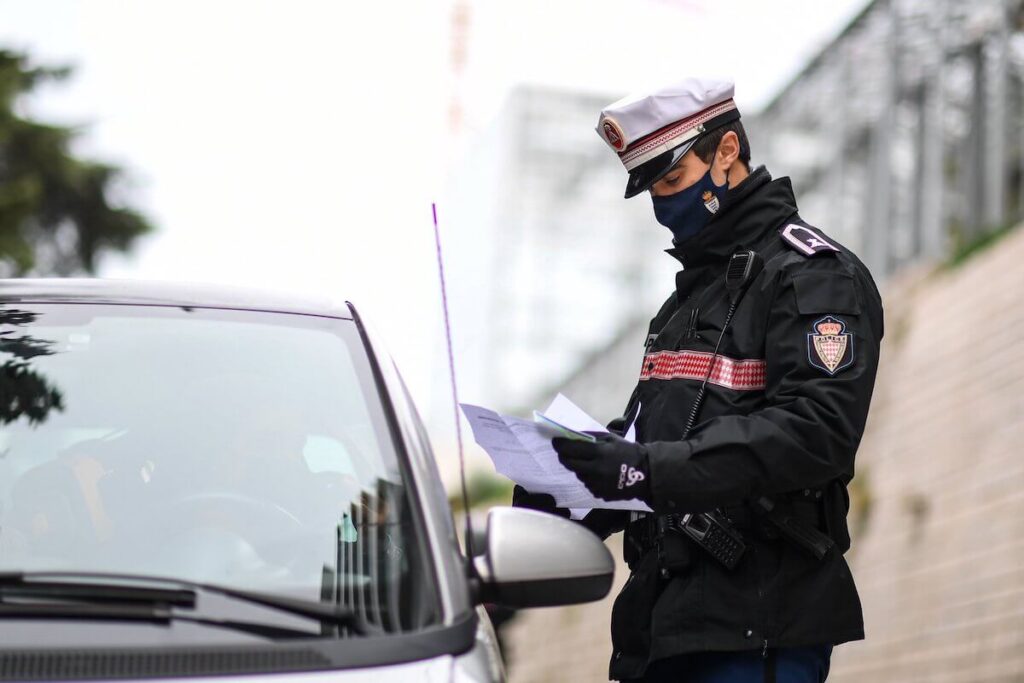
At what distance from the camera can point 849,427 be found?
3004 millimetres

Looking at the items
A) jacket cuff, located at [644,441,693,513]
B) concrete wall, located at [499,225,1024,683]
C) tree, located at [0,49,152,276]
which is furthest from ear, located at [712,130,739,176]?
tree, located at [0,49,152,276]

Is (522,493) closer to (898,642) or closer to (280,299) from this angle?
(280,299)

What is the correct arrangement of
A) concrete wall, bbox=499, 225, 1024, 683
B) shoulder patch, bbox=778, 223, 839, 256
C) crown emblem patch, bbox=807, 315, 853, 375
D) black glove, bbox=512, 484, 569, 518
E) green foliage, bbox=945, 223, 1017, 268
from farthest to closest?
green foliage, bbox=945, 223, 1017, 268 < concrete wall, bbox=499, 225, 1024, 683 < black glove, bbox=512, 484, 569, 518 < shoulder patch, bbox=778, 223, 839, 256 < crown emblem patch, bbox=807, 315, 853, 375

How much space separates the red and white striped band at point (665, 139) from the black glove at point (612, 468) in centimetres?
70

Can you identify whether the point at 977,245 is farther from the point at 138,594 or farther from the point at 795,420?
the point at 138,594

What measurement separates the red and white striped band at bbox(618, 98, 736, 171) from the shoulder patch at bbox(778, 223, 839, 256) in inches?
10.9

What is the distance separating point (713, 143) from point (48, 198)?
25.6 m

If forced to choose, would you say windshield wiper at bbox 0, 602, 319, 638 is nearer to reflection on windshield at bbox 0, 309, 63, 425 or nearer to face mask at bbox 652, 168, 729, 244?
reflection on windshield at bbox 0, 309, 63, 425

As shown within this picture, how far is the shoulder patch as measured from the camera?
10.5 feet

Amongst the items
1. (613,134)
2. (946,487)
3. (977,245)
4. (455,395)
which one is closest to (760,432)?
(455,395)

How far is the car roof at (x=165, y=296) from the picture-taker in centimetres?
320

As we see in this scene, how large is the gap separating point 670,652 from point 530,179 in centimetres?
6288

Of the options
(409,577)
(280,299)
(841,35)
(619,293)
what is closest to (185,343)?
(280,299)

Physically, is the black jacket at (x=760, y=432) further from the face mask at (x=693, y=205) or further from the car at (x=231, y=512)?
the car at (x=231, y=512)
